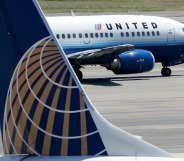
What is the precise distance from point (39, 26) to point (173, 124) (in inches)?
605

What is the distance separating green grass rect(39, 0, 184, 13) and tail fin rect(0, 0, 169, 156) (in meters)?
77.4

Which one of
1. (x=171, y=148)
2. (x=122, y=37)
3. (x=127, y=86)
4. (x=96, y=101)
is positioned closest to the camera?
(x=171, y=148)

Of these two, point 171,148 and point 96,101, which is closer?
point 171,148

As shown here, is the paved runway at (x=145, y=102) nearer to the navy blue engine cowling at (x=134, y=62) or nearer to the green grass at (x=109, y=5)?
the navy blue engine cowling at (x=134, y=62)

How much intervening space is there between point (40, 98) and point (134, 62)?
27757 mm

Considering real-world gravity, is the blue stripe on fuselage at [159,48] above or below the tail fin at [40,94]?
above

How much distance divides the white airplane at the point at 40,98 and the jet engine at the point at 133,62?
2764cm

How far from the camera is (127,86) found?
1502 inches

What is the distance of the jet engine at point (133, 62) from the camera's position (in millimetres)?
38750

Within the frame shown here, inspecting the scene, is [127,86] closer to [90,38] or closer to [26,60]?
[90,38]

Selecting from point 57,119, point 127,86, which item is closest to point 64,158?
point 57,119

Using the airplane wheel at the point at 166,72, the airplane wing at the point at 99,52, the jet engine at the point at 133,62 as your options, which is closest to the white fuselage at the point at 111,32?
the airplane wing at the point at 99,52

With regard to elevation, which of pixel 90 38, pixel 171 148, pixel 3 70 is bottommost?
pixel 171 148

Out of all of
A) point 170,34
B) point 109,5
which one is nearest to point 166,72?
point 170,34
